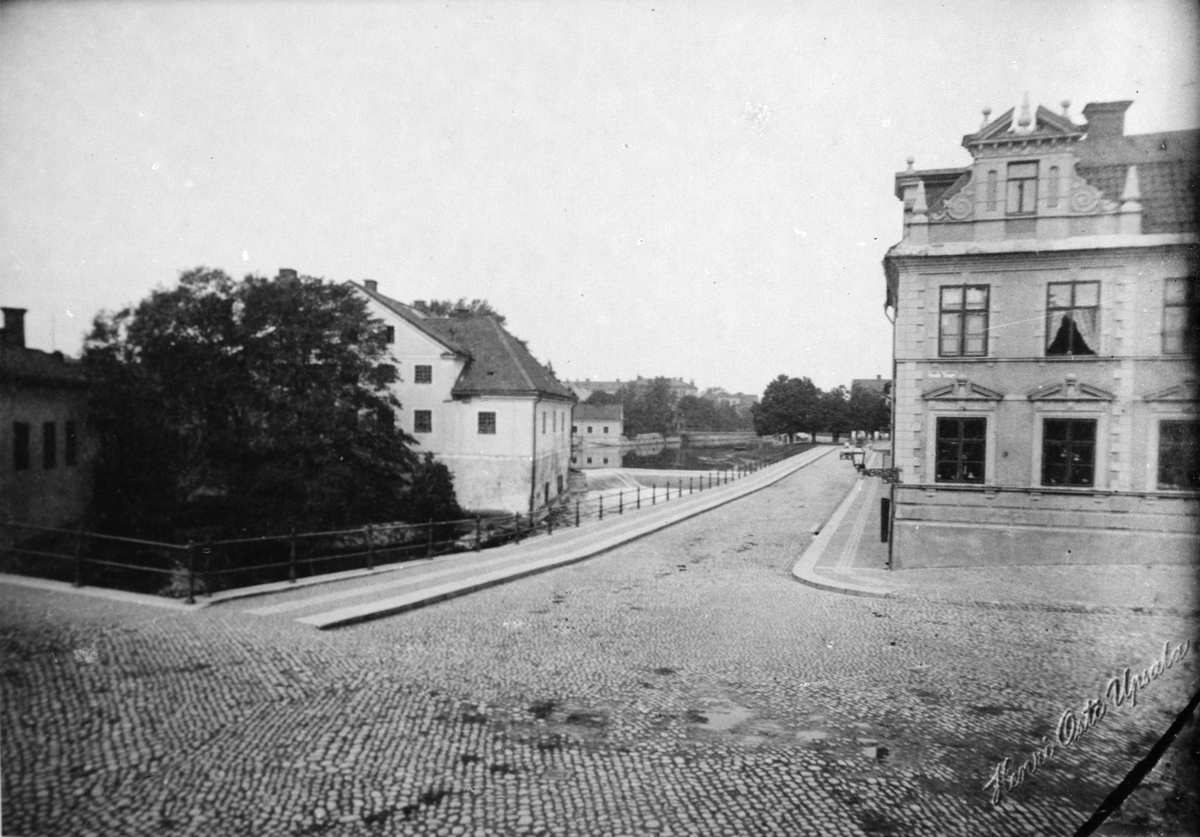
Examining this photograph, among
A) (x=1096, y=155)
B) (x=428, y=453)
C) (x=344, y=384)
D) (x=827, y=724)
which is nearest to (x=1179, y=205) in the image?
(x=1096, y=155)

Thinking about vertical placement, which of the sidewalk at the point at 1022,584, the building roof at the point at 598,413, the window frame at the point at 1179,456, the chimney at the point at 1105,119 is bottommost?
the sidewalk at the point at 1022,584

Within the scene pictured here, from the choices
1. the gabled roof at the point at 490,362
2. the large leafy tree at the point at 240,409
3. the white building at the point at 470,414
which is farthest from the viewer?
the gabled roof at the point at 490,362

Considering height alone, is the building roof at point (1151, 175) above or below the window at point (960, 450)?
above

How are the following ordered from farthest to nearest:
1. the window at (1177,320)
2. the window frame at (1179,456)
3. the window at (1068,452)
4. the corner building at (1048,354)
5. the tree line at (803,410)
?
the tree line at (803,410), the window at (1068,452), the corner building at (1048,354), the window frame at (1179,456), the window at (1177,320)

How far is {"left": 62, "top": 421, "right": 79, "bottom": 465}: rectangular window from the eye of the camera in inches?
603

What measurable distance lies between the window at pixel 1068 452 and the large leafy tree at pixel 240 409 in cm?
1796

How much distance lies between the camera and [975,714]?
6.15m

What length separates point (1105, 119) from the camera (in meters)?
14.5

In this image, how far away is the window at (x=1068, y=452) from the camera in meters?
13.0

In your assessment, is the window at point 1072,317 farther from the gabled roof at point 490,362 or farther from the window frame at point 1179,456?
the gabled roof at point 490,362
